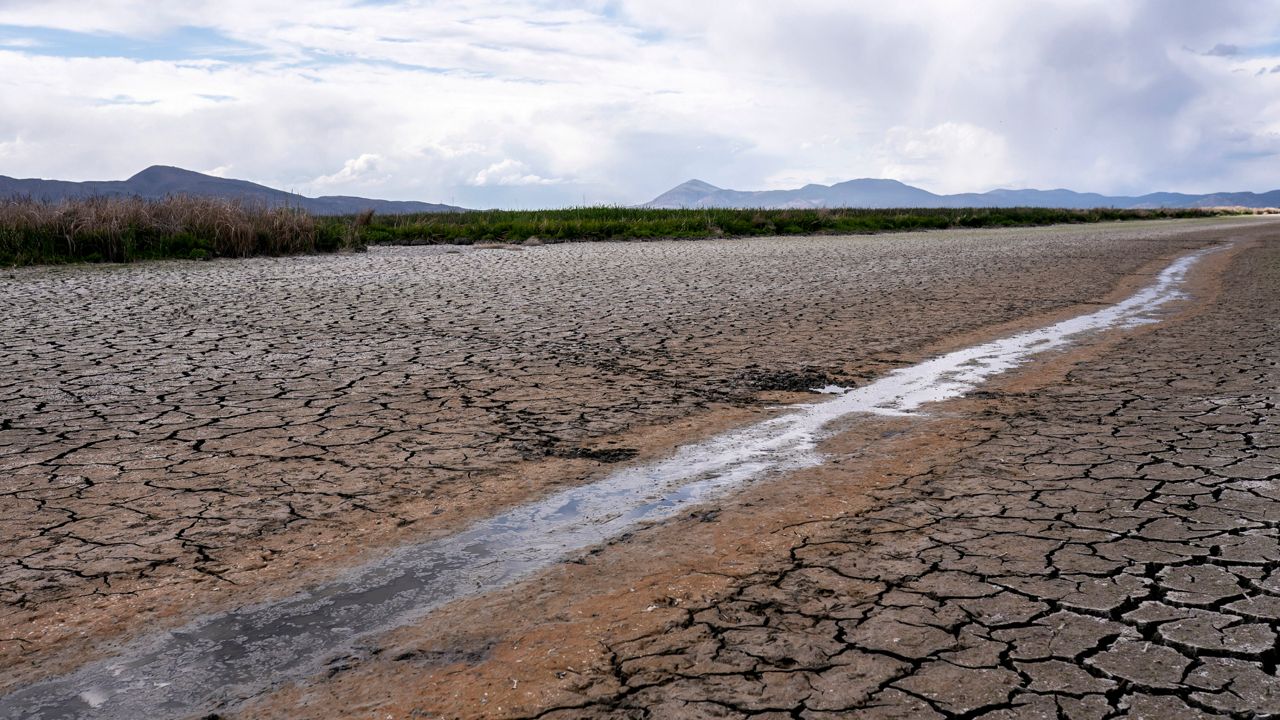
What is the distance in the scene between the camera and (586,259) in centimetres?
1795

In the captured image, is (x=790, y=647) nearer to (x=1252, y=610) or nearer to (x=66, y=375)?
(x=1252, y=610)

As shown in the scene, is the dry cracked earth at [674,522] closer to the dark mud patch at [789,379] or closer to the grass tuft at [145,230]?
the dark mud patch at [789,379]

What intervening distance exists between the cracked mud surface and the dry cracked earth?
1cm

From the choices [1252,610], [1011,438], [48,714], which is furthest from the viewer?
[1011,438]

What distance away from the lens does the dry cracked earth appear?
95.7 inches

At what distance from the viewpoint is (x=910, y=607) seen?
2.81 m

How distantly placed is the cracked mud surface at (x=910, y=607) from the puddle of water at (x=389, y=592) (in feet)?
0.48

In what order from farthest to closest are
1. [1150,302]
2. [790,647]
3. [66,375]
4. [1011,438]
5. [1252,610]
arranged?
[1150,302] → [66,375] → [1011,438] → [1252,610] → [790,647]

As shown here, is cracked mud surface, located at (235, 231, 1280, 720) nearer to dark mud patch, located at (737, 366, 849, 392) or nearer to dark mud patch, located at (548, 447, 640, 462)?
dark mud patch, located at (548, 447, 640, 462)

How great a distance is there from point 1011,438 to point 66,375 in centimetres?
569

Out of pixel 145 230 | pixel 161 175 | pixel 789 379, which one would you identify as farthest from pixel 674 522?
pixel 161 175

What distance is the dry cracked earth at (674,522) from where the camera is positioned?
2430mm

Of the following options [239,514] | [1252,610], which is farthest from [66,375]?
[1252,610]

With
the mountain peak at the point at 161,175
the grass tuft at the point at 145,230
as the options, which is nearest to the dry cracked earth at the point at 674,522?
the grass tuft at the point at 145,230
